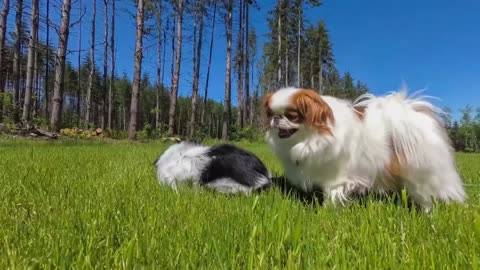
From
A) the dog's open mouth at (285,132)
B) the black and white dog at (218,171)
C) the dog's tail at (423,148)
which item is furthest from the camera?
the black and white dog at (218,171)

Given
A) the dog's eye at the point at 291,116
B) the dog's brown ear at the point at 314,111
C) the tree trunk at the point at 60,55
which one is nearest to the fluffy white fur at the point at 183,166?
the dog's eye at the point at 291,116

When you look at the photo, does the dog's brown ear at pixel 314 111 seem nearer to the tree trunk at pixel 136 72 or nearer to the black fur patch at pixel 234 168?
the black fur patch at pixel 234 168

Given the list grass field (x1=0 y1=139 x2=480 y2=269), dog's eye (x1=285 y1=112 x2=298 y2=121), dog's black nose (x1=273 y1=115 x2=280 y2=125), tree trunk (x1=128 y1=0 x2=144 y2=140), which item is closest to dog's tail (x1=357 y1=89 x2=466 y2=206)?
grass field (x1=0 y1=139 x2=480 y2=269)

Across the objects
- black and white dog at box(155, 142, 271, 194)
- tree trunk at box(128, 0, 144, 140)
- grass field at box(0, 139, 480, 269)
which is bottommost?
grass field at box(0, 139, 480, 269)

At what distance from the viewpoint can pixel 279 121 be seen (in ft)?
10.3

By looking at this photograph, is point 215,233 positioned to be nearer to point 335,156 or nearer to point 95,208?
point 95,208

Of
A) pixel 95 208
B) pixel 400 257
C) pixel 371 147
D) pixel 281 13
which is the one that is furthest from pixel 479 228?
pixel 281 13

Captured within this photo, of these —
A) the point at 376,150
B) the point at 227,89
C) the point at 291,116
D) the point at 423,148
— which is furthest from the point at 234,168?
the point at 227,89

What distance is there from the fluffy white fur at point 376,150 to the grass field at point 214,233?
0.67 ft

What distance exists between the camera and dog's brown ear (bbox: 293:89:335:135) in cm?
301

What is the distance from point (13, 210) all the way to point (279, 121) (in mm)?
2009

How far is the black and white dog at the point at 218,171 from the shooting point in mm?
3662

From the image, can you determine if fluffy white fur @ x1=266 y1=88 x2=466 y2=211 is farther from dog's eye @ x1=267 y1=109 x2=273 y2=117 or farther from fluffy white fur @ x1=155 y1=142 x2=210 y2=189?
fluffy white fur @ x1=155 y1=142 x2=210 y2=189

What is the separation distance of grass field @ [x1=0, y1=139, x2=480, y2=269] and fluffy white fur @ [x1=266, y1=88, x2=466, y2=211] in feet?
0.67
